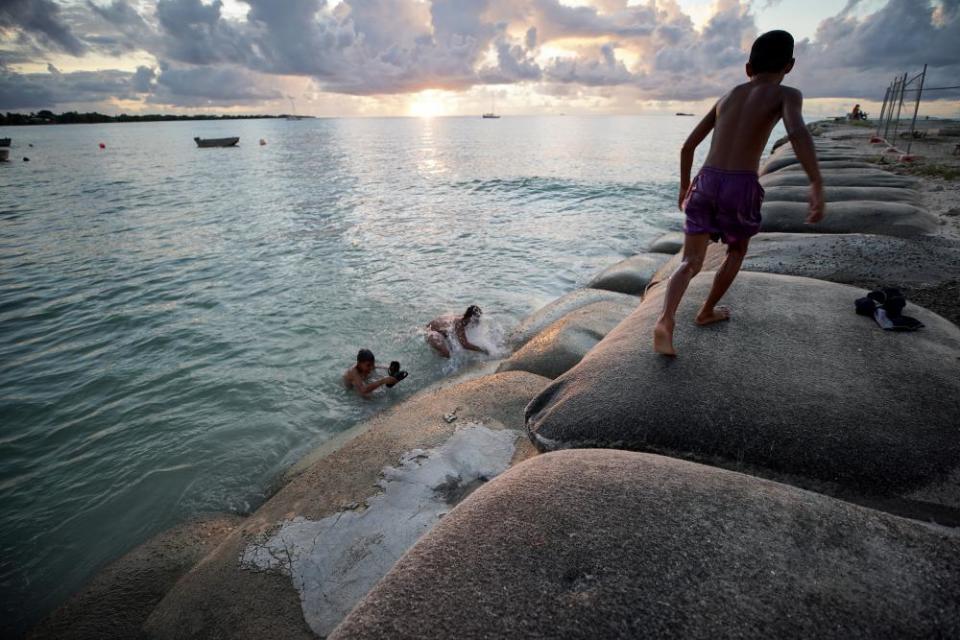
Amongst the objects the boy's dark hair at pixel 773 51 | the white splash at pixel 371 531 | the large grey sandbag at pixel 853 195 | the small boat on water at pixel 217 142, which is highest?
the small boat on water at pixel 217 142

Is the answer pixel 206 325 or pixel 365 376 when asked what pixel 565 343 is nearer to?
pixel 365 376

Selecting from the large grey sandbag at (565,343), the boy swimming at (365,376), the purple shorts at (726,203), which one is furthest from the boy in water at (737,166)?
the boy swimming at (365,376)

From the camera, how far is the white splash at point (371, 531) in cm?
268

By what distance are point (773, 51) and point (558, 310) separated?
499 cm

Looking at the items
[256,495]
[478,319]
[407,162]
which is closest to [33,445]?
[256,495]

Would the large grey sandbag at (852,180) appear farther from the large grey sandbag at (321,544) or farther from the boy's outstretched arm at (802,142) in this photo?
the large grey sandbag at (321,544)

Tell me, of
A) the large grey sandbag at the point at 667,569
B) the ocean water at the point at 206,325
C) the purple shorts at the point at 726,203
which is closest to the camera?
the large grey sandbag at the point at 667,569

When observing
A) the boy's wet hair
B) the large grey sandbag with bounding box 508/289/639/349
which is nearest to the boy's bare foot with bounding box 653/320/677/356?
the large grey sandbag with bounding box 508/289/639/349

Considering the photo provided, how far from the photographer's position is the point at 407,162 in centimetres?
4353

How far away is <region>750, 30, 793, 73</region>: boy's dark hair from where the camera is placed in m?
2.92

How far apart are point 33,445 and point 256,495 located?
11.0 ft

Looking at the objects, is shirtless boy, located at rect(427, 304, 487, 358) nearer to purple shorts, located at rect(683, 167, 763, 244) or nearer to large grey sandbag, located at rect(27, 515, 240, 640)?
large grey sandbag, located at rect(27, 515, 240, 640)

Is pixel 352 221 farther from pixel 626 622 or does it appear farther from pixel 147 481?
pixel 626 622

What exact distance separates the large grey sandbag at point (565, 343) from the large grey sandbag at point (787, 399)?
1.77m
